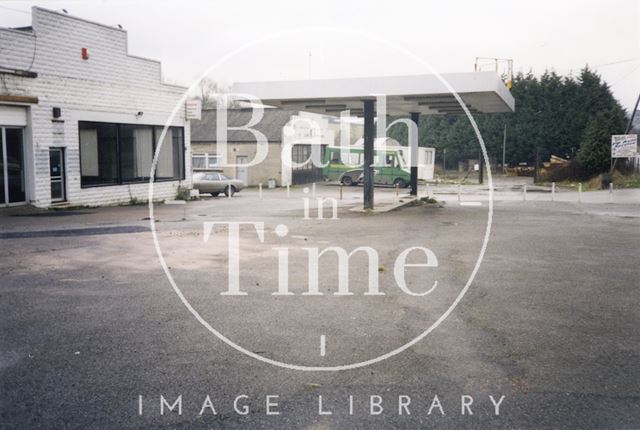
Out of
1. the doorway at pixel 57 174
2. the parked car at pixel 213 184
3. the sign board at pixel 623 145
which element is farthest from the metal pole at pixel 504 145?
the doorway at pixel 57 174

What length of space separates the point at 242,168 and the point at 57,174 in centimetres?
2295

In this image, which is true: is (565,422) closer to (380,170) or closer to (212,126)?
(380,170)

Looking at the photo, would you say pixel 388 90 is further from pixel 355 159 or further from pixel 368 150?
pixel 355 159

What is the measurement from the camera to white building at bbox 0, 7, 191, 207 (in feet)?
65.3

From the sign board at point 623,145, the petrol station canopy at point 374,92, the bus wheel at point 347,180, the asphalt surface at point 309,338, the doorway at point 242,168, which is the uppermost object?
the petrol station canopy at point 374,92

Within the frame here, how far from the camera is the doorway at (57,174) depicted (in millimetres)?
21562

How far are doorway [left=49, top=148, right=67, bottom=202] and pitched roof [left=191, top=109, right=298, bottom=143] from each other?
2331 cm

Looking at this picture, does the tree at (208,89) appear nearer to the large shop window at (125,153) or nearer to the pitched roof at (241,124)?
the pitched roof at (241,124)

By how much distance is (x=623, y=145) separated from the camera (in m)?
38.4

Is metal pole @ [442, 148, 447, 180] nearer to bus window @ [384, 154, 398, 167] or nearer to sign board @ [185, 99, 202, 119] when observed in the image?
bus window @ [384, 154, 398, 167]

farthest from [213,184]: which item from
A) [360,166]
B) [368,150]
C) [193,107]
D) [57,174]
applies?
[360,166]

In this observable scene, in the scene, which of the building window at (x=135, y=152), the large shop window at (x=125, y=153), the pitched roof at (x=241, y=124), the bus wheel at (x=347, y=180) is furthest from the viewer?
the bus wheel at (x=347, y=180)

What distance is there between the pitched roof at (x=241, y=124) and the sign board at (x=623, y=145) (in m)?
22.9

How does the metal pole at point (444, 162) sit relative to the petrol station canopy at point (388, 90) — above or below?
below
